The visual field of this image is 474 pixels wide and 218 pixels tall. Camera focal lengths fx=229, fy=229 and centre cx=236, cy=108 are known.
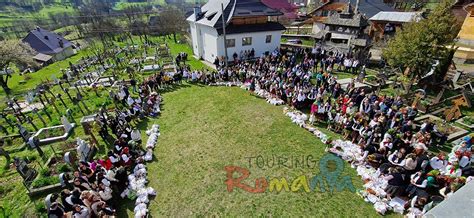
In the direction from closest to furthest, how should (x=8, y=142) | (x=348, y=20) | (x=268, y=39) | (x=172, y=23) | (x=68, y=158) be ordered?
(x=68, y=158)
(x=8, y=142)
(x=348, y=20)
(x=268, y=39)
(x=172, y=23)

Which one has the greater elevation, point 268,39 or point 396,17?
point 396,17

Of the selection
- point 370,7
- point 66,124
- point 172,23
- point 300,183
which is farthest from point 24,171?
point 370,7

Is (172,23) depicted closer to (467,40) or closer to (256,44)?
(256,44)

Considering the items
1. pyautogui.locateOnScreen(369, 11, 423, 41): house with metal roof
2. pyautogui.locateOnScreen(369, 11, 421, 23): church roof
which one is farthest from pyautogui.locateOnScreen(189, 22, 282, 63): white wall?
pyautogui.locateOnScreen(369, 11, 421, 23): church roof

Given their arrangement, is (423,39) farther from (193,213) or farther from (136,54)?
(136,54)

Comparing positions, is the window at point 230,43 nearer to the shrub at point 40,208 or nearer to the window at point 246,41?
the window at point 246,41

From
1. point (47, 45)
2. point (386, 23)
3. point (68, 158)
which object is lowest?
point (47, 45)
